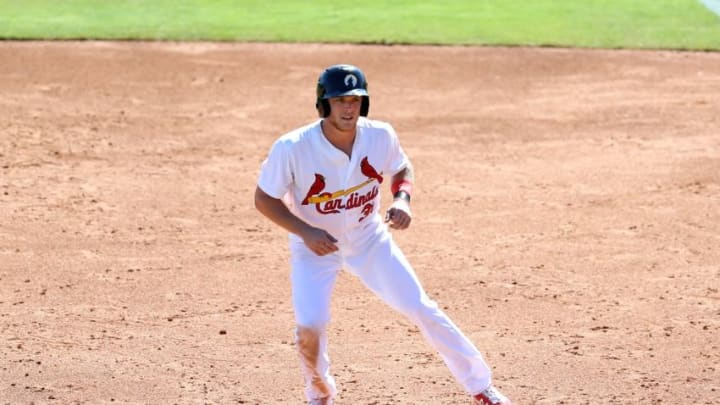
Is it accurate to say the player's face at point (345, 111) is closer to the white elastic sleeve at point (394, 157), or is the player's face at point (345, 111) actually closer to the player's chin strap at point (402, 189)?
the white elastic sleeve at point (394, 157)

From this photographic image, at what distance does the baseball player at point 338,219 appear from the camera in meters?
5.90

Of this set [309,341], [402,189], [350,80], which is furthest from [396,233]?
[350,80]

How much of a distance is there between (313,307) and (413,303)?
499mm

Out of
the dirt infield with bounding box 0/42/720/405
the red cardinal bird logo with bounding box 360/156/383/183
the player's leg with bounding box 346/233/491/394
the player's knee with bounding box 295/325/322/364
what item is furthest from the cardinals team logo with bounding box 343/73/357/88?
the dirt infield with bounding box 0/42/720/405

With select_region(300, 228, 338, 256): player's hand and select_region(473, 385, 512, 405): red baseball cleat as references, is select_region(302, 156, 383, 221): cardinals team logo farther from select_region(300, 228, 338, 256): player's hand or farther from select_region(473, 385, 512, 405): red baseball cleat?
select_region(473, 385, 512, 405): red baseball cleat

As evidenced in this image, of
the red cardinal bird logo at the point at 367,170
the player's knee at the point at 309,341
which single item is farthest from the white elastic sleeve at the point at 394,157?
the player's knee at the point at 309,341

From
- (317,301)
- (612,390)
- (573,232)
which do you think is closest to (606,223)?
(573,232)

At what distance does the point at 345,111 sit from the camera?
5.87 metres

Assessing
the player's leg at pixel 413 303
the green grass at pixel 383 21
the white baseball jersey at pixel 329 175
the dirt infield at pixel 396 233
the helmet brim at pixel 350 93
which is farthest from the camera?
the green grass at pixel 383 21

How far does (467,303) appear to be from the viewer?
27.2 ft

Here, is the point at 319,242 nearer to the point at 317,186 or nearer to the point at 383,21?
the point at 317,186

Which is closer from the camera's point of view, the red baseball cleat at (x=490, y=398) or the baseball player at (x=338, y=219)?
the baseball player at (x=338, y=219)

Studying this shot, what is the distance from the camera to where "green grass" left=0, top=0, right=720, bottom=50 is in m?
16.2

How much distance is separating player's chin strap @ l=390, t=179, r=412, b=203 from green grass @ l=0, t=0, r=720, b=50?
386 inches
